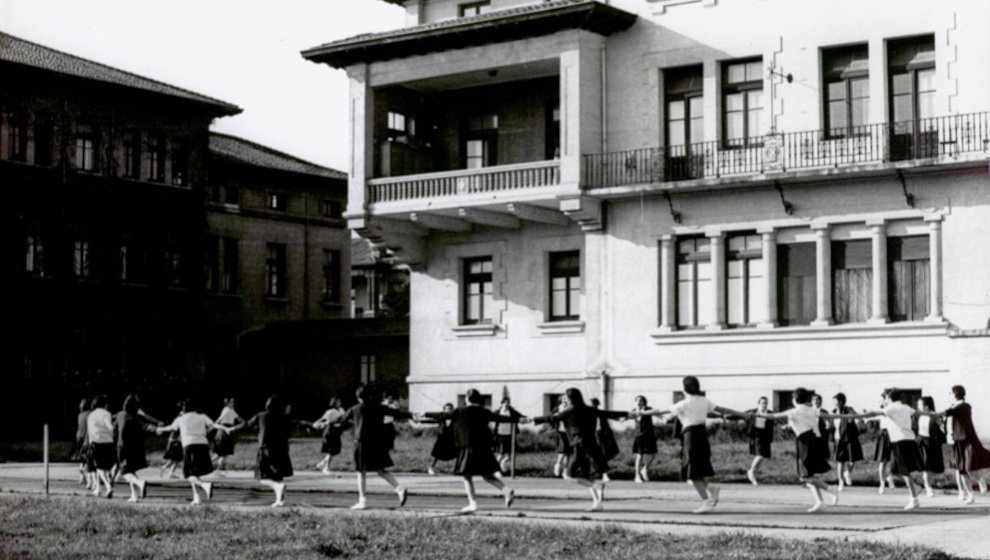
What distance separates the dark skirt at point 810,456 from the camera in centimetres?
2300

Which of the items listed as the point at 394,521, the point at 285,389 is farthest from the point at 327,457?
the point at 285,389

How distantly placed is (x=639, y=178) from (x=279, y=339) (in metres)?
24.6

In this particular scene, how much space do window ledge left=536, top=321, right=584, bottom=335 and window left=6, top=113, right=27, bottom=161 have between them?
21.8 m

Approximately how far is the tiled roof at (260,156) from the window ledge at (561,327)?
24097 millimetres

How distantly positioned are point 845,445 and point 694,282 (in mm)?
12847

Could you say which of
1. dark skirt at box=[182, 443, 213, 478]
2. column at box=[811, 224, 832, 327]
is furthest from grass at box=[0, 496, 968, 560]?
column at box=[811, 224, 832, 327]

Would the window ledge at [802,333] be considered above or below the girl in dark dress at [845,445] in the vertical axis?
above

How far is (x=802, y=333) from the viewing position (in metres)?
39.4

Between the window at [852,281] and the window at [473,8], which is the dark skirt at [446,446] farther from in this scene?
the window at [473,8]

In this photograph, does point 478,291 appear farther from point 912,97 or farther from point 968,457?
point 968,457

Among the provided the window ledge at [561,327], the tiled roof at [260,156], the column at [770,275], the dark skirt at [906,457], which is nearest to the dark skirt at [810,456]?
the dark skirt at [906,457]

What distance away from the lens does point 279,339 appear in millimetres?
62719

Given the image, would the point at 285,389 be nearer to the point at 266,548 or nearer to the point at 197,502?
the point at 197,502

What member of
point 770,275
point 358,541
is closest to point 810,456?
point 358,541
